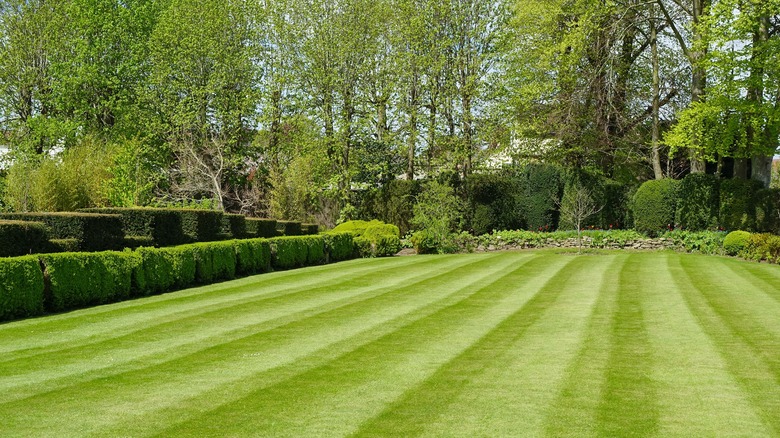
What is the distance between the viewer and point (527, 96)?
31.7 meters

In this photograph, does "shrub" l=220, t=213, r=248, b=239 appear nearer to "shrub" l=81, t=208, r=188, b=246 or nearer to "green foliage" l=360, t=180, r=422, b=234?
"shrub" l=81, t=208, r=188, b=246

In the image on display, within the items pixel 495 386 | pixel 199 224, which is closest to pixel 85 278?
pixel 199 224

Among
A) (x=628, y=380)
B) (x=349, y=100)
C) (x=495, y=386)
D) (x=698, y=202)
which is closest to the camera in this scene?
(x=495, y=386)

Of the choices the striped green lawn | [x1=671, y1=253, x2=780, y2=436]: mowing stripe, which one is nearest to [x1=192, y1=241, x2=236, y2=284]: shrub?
the striped green lawn

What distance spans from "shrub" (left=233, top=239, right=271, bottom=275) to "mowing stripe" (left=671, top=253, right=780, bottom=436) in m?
10.5

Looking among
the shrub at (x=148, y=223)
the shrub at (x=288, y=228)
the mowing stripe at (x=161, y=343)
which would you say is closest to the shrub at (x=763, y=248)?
the mowing stripe at (x=161, y=343)

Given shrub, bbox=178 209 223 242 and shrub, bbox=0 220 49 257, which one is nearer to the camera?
shrub, bbox=0 220 49 257

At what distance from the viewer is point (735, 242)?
22.9 meters

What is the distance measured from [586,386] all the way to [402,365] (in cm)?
198

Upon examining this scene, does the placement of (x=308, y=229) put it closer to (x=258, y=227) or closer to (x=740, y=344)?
(x=258, y=227)

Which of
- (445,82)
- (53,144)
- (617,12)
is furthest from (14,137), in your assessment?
(617,12)

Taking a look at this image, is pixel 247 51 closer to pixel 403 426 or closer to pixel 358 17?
pixel 358 17

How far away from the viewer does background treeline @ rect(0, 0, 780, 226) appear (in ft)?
103

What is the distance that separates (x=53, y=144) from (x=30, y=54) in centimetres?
441
